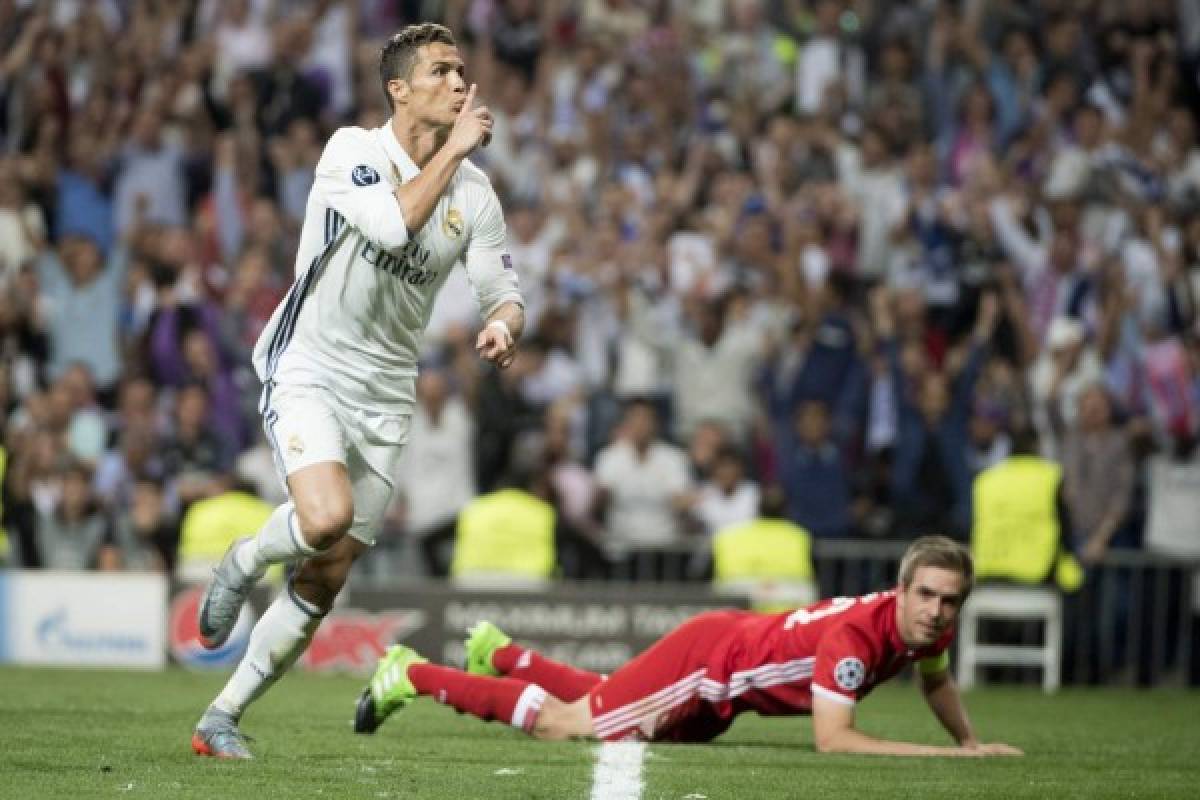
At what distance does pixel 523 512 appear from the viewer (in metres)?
14.4

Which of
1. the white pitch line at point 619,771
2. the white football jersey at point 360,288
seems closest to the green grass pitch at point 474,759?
the white pitch line at point 619,771

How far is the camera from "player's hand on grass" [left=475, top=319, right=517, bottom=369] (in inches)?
281

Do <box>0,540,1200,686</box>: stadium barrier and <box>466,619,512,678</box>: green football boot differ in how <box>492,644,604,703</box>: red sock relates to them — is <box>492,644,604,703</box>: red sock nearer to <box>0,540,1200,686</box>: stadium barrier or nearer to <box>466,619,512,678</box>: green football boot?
<box>466,619,512,678</box>: green football boot

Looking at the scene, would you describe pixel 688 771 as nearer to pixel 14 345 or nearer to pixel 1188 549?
pixel 1188 549

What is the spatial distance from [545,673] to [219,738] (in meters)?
1.90

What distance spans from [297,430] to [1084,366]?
973 centimetres

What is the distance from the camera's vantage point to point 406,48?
→ 25.0 ft

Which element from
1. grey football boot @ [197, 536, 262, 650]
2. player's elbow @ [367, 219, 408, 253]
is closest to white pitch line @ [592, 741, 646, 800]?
grey football boot @ [197, 536, 262, 650]

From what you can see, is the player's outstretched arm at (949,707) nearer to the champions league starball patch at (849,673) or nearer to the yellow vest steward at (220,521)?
the champions league starball patch at (849,673)

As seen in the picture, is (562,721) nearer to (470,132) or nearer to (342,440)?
(342,440)

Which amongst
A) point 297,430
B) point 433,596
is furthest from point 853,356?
point 297,430

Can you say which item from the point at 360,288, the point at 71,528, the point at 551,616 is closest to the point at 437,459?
the point at 551,616

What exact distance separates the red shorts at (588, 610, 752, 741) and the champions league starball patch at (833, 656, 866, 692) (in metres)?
0.50

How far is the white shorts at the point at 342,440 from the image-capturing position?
7.20 metres
